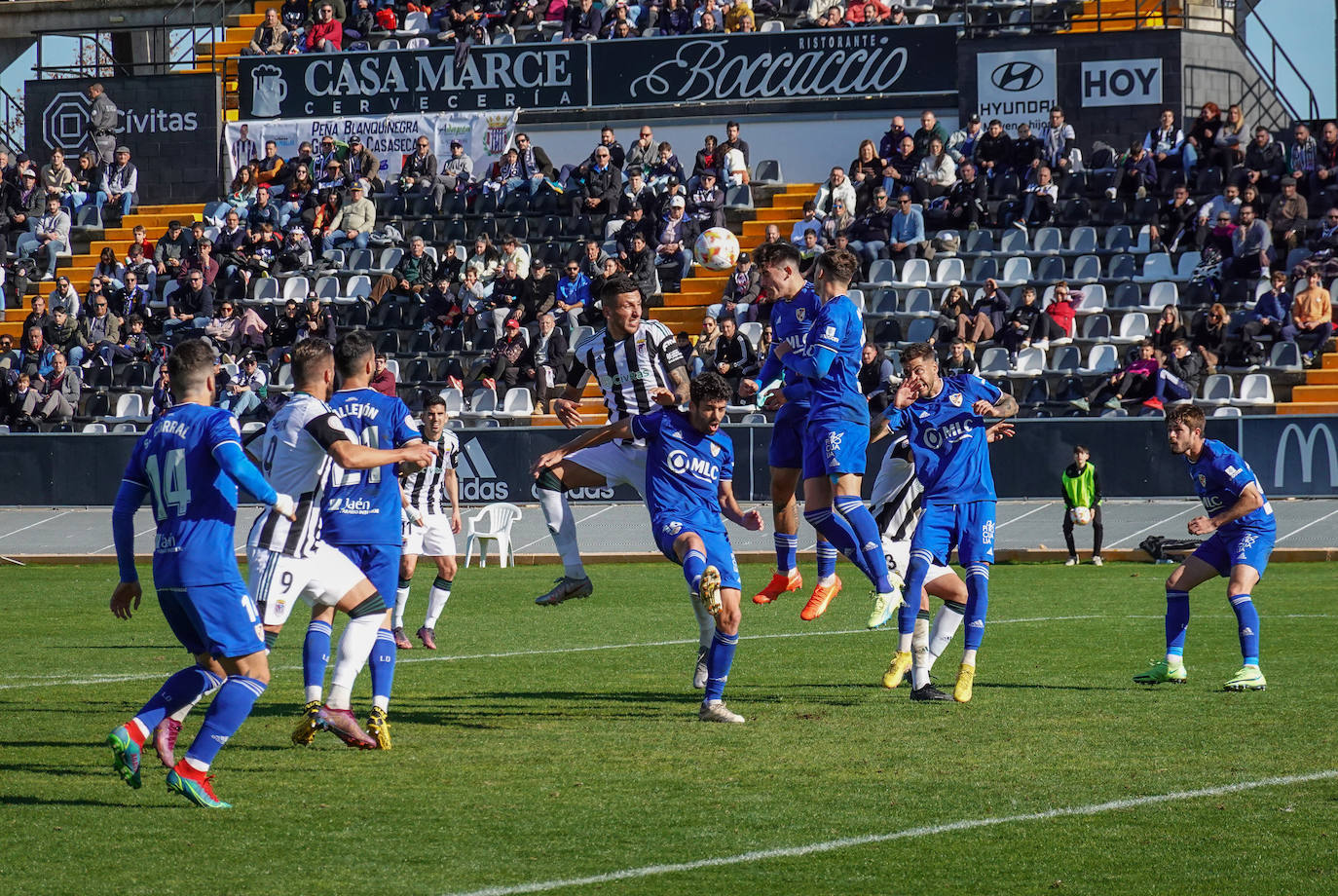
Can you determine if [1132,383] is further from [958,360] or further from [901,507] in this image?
[901,507]

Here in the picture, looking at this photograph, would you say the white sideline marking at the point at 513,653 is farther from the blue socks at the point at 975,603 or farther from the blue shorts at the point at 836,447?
the blue socks at the point at 975,603

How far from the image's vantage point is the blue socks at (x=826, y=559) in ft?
39.7

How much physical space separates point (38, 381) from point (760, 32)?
15573 millimetres

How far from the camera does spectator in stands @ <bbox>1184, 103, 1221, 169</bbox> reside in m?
29.8

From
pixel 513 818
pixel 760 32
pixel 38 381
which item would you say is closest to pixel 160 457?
pixel 513 818

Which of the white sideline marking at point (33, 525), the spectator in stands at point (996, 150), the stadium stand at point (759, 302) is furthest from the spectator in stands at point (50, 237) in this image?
the spectator in stands at point (996, 150)

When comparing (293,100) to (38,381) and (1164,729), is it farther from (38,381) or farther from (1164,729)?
(1164,729)

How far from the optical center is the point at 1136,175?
3011cm

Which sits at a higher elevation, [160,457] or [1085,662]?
[160,457]

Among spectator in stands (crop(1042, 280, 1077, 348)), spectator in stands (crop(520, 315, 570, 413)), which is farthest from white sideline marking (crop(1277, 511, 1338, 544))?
spectator in stands (crop(520, 315, 570, 413))

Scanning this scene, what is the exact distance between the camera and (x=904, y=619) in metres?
11.8

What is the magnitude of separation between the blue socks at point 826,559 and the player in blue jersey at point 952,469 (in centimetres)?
63

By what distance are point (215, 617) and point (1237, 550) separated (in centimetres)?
746

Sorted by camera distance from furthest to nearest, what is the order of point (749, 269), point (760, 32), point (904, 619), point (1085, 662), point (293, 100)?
point (293, 100), point (760, 32), point (749, 269), point (1085, 662), point (904, 619)
